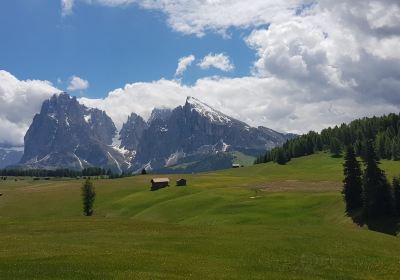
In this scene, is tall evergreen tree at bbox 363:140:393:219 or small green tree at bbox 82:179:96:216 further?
small green tree at bbox 82:179:96:216

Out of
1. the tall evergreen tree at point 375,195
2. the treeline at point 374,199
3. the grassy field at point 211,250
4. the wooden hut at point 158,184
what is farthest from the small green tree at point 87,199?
the tall evergreen tree at point 375,195

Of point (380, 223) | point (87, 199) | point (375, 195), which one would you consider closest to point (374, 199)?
point (375, 195)

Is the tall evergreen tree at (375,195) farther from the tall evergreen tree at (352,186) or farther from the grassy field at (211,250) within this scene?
the grassy field at (211,250)

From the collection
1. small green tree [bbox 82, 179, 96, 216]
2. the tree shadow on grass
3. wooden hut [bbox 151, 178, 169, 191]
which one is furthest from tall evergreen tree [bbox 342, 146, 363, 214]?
wooden hut [bbox 151, 178, 169, 191]

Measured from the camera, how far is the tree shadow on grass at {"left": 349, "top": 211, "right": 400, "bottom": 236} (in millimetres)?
75750

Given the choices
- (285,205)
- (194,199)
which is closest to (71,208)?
(194,199)

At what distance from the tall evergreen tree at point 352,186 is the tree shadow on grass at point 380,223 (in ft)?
12.3

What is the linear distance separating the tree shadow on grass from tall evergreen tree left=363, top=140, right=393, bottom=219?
4.22ft

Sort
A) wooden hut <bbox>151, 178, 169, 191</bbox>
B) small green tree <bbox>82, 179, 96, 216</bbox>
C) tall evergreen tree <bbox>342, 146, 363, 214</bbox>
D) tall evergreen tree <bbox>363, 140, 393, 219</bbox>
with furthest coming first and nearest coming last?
wooden hut <bbox>151, 178, 169, 191</bbox> < small green tree <bbox>82, 179, 96, 216</bbox> < tall evergreen tree <bbox>342, 146, 363, 214</bbox> < tall evergreen tree <bbox>363, 140, 393, 219</bbox>

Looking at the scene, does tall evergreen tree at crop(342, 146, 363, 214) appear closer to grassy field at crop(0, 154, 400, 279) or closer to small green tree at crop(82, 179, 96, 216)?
grassy field at crop(0, 154, 400, 279)

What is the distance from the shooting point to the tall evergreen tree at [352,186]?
89.2m

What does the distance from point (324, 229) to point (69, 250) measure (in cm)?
3881

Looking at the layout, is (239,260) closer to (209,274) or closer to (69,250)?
(209,274)

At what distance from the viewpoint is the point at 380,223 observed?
261 ft
